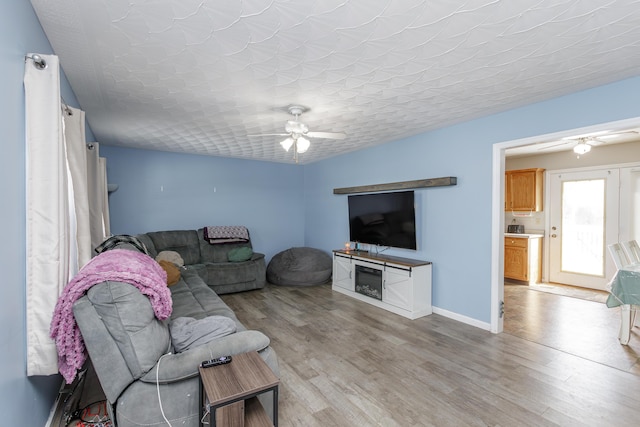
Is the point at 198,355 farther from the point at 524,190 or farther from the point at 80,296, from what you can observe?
the point at 524,190

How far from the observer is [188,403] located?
1715mm

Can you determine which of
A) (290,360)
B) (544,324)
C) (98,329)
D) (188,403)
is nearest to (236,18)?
(98,329)

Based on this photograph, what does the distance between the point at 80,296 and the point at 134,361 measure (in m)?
0.43

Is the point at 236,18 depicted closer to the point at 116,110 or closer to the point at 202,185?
the point at 116,110

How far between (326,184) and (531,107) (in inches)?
146

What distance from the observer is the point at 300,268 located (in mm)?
5523

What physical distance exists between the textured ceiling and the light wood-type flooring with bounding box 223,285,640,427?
2.40 m

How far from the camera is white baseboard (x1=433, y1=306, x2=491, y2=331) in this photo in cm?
352

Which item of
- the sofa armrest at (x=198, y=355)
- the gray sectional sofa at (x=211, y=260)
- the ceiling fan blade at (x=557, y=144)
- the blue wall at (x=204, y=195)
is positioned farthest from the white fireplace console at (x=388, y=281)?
the ceiling fan blade at (x=557, y=144)

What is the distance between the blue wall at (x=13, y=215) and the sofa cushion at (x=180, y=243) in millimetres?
3639

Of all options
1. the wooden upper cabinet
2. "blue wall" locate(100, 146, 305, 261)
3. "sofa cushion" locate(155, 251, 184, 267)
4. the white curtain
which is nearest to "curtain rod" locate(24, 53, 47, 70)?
the white curtain

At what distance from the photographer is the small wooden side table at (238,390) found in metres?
1.41

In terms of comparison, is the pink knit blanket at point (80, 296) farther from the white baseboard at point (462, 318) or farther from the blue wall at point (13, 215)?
the white baseboard at point (462, 318)

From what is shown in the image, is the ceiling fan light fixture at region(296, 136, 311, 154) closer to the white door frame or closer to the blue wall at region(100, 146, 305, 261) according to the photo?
the white door frame
